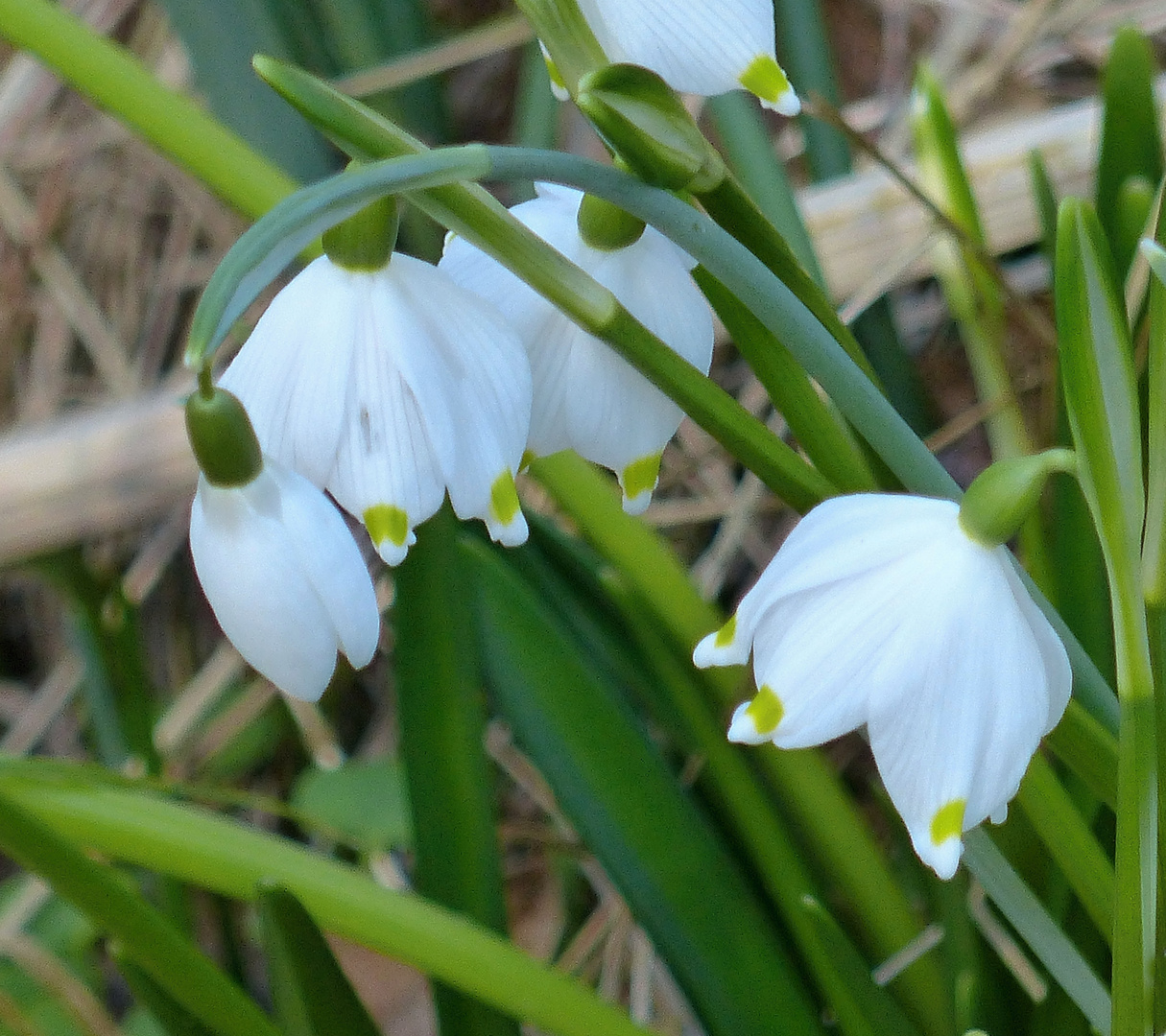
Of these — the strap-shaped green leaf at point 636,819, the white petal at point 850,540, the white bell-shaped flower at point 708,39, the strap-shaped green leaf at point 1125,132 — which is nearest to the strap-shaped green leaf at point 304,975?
the strap-shaped green leaf at point 636,819

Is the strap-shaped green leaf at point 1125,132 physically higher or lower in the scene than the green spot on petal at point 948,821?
higher

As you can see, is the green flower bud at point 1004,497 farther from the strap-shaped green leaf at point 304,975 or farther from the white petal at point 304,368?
the strap-shaped green leaf at point 304,975

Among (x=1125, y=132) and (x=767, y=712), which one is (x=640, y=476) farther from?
(x=1125, y=132)

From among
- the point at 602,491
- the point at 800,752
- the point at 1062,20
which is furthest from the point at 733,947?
the point at 1062,20

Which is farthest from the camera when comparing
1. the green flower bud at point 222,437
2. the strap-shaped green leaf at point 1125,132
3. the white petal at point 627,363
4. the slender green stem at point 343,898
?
the strap-shaped green leaf at point 1125,132

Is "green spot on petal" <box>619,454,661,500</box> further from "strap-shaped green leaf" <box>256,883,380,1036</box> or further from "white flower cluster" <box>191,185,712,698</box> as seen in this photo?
"strap-shaped green leaf" <box>256,883,380,1036</box>

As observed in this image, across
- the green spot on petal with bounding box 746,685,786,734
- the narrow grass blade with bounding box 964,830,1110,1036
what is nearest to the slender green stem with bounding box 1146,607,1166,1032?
the narrow grass blade with bounding box 964,830,1110,1036

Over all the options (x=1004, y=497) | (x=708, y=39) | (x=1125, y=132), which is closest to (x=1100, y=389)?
(x=1004, y=497)
